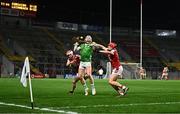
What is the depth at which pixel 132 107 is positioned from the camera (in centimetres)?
1152

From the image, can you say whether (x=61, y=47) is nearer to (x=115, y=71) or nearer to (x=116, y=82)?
(x=115, y=71)

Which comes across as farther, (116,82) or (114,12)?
(114,12)

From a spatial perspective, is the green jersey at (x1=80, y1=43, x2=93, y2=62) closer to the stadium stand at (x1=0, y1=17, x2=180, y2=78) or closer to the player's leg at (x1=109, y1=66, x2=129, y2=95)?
the player's leg at (x1=109, y1=66, x2=129, y2=95)

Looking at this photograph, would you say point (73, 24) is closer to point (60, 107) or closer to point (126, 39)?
point (126, 39)

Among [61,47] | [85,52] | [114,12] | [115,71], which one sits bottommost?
[61,47]

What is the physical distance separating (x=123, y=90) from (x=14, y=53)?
4431cm

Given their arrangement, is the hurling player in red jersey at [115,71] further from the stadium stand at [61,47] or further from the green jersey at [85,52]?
the stadium stand at [61,47]

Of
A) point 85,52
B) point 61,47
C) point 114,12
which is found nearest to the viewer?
point 85,52

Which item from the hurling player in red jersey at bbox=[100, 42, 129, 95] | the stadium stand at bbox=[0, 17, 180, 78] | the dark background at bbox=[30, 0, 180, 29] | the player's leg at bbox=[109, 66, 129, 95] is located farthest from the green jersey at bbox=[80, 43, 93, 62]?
the dark background at bbox=[30, 0, 180, 29]

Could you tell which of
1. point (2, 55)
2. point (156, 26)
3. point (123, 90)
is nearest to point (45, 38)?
point (2, 55)

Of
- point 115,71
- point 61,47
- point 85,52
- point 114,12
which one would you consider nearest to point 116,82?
point 115,71

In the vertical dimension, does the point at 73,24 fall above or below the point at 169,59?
above

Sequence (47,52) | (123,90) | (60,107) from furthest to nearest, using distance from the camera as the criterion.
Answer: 1. (47,52)
2. (123,90)
3. (60,107)

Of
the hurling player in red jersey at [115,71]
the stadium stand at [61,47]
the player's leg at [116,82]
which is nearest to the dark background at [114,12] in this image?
the stadium stand at [61,47]
